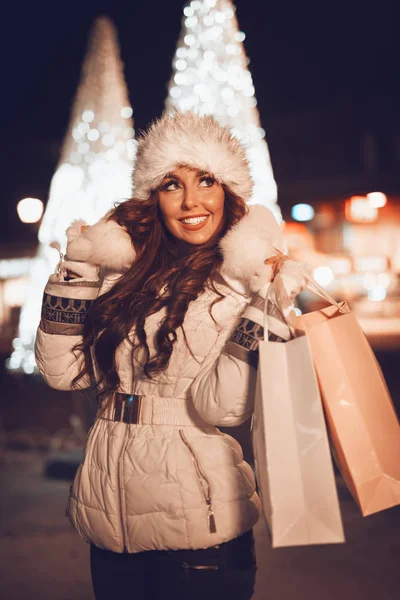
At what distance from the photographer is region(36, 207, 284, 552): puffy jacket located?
1.60 metres

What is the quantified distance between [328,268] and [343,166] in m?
2.89

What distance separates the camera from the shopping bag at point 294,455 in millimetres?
1372

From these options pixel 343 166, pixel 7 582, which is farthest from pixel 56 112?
pixel 7 582

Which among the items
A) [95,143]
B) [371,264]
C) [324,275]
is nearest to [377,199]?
[371,264]

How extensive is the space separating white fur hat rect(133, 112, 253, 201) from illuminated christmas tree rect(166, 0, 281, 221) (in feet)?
13.1

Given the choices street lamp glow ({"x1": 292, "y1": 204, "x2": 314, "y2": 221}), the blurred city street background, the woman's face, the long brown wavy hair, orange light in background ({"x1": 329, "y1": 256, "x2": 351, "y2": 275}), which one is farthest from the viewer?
street lamp glow ({"x1": 292, "y1": 204, "x2": 314, "y2": 221})

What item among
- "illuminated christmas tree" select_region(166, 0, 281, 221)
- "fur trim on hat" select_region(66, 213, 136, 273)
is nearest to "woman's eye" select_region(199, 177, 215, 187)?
"fur trim on hat" select_region(66, 213, 136, 273)

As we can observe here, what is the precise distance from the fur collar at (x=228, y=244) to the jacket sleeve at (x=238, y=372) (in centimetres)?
10

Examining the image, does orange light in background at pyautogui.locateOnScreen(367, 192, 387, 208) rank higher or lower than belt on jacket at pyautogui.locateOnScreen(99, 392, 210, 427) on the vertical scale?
higher

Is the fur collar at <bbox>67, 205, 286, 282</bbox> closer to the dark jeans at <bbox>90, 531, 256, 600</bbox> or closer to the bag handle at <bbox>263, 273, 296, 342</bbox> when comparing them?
the bag handle at <bbox>263, 273, 296, 342</bbox>

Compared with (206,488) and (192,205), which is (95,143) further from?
(206,488)

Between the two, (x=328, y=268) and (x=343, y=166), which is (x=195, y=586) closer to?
(x=328, y=268)

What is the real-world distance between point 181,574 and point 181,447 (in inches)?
12.8

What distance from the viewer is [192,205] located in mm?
1815
